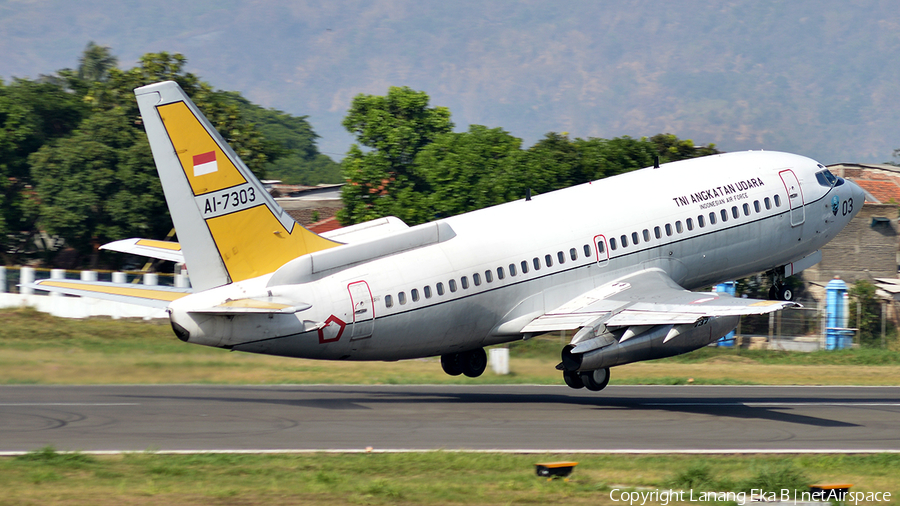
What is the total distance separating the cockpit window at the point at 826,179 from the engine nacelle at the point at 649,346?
10324mm

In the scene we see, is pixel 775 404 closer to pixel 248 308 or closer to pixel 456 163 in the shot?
pixel 248 308

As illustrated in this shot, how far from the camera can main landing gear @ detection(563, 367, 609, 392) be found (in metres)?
31.0

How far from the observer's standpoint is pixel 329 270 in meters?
27.5

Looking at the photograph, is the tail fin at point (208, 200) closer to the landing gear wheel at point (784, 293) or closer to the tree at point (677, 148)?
the landing gear wheel at point (784, 293)

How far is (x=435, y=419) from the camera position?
27688 mm

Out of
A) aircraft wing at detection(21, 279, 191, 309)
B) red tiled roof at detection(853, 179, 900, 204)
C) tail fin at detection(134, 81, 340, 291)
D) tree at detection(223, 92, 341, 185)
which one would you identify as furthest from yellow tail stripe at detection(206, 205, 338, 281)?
tree at detection(223, 92, 341, 185)

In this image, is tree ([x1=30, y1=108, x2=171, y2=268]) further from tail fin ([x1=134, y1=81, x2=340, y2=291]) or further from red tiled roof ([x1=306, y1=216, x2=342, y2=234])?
tail fin ([x1=134, y1=81, x2=340, y2=291])

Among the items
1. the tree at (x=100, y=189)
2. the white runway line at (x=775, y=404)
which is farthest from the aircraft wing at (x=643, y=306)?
the tree at (x=100, y=189)

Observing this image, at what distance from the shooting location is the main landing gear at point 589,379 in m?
31.0

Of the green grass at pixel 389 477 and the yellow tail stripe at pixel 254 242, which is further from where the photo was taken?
the yellow tail stripe at pixel 254 242

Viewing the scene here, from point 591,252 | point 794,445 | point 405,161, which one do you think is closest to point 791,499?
point 794,445

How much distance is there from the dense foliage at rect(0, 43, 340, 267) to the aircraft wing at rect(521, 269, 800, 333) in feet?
127

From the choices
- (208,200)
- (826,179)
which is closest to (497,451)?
(208,200)

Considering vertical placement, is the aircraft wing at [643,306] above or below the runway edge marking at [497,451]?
above
